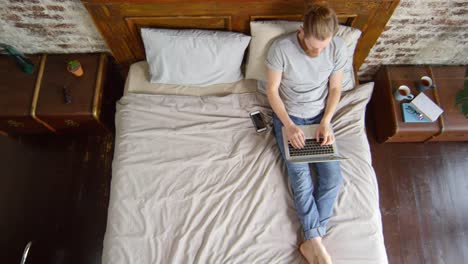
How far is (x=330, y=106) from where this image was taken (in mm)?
1707

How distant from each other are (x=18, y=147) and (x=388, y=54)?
2602 millimetres

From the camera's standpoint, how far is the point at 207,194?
1611 mm

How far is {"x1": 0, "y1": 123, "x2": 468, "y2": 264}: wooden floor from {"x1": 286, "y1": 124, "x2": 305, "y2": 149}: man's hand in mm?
909

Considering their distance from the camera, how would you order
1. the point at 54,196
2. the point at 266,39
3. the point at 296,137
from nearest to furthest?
the point at 296,137, the point at 266,39, the point at 54,196

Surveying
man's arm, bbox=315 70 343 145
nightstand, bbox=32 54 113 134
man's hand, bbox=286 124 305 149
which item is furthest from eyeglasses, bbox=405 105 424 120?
nightstand, bbox=32 54 113 134

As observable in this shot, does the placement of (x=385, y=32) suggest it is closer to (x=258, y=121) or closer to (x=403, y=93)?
(x=403, y=93)

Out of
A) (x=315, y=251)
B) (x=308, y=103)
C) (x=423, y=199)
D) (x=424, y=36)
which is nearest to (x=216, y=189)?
(x=315, y=251)

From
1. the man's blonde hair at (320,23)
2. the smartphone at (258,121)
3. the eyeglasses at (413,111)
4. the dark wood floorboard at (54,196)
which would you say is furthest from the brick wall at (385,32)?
the smartphone at (258,121)

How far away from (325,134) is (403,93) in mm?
790

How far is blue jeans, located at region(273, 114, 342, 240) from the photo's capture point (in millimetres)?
1513

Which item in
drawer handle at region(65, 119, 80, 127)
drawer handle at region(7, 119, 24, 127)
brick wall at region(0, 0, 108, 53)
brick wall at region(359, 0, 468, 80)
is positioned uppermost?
brick wall at region(0, 0, 108, 53)

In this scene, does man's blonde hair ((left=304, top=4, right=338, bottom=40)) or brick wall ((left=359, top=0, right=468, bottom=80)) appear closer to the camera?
man's blonde hair ((left=304, top=4, right=338, bottom=40))

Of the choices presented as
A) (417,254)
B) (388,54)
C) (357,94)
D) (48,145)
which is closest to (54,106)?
(48,145)

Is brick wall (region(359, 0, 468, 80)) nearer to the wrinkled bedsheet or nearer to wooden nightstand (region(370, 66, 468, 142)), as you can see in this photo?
wooden nightstand (region(370, 66, 468, 142))
